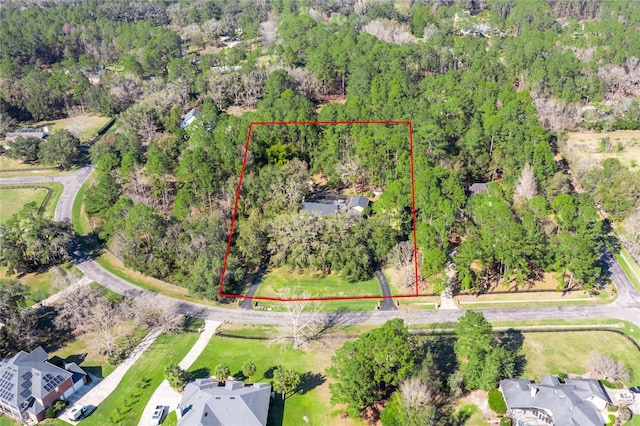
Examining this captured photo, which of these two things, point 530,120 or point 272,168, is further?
point 530,120

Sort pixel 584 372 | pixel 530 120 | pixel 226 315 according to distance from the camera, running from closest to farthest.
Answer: pixel 584 372 < pixel 226 315 < pixel 530 120

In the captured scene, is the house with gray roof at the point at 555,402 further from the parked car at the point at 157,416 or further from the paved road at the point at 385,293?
the parked car at the point at 157,416

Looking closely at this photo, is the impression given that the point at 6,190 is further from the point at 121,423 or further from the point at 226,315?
the point at 121,423

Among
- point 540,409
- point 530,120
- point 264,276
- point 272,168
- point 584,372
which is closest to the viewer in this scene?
point 540,409

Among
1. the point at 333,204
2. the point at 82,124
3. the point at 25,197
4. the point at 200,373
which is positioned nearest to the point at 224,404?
the point at 200,373

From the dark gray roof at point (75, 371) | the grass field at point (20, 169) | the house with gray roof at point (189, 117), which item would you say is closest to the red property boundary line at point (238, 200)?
the dark gray roof at point (75, 371)

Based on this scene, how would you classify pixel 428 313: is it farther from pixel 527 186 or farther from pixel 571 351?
pixel 527 186

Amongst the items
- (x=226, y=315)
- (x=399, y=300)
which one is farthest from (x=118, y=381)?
(x=399, y=300)

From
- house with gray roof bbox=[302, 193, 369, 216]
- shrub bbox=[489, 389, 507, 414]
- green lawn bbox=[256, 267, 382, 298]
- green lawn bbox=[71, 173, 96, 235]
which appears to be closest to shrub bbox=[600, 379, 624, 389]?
Result: shrub bbox=[489, 389, 507, 414]
